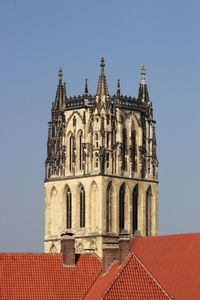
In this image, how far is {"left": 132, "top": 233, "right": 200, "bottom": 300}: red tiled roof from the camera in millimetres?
73688

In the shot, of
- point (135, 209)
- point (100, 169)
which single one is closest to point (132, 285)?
point (100, 169)

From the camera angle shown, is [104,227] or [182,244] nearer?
[182,244]

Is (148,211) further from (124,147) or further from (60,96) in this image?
(60,96)

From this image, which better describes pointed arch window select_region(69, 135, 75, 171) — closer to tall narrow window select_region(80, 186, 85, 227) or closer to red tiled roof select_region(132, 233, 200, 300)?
tall narrow window select_region(80, 186, 85, 227)

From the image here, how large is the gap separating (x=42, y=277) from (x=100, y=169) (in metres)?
24.9

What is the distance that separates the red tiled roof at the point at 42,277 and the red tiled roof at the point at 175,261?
497cm

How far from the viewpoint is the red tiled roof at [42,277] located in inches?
2726

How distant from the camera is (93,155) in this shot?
312 feet

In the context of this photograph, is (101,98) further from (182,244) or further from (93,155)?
(182,244)

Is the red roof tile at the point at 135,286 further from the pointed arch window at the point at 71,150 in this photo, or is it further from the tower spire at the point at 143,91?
the tower spire at the point at 143,91

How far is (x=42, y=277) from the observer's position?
7044 cm

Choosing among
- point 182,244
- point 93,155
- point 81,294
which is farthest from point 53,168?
point 81,294

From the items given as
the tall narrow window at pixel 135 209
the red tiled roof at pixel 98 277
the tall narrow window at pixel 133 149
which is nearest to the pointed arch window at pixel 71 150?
the tall narrow window at pixel 133 149

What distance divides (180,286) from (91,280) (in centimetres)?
567
